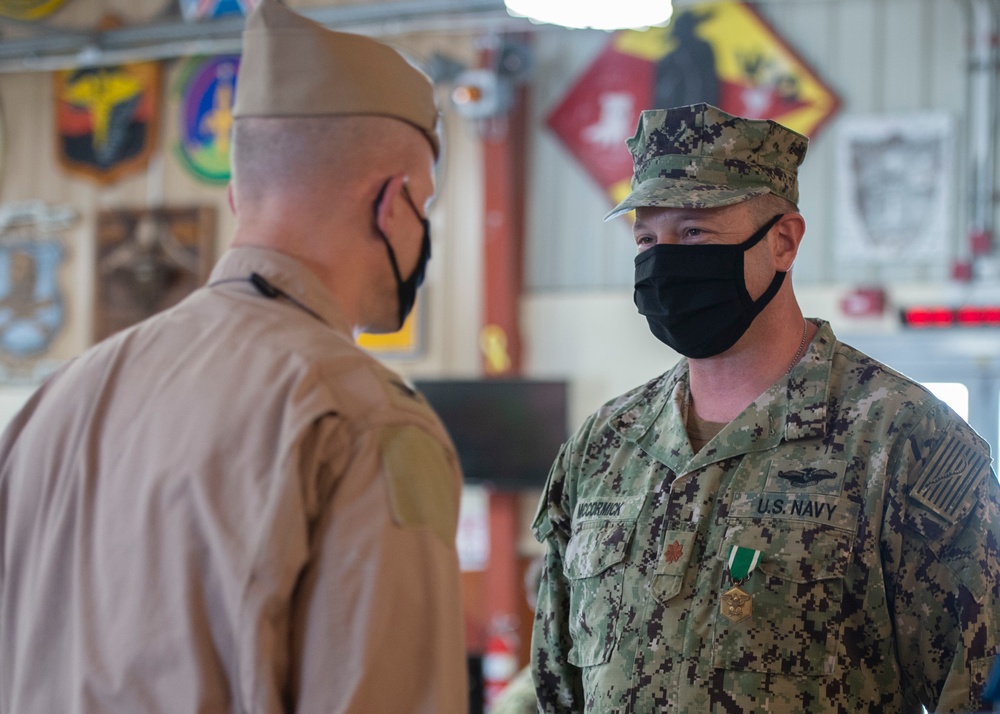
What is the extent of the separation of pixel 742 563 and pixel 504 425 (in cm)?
490

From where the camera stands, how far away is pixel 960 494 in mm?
1831

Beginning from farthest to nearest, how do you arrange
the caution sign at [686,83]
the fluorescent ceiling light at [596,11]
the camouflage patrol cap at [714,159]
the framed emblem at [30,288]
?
the framed emblem at [30,288]
the caution sign at [686,83]
the fluorescent ceiling light at [596,11]
the camouflage patrol cap at [714,159]

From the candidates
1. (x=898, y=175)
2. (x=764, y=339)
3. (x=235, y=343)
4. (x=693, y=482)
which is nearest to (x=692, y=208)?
(x=764, y=339)

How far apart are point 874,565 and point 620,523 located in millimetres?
475

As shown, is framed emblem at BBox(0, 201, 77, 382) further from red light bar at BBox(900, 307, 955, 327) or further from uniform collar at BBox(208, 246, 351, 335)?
uniform collar at BBox(208, 246, 351, 335)

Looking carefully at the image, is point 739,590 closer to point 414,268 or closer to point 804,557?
point 804,557

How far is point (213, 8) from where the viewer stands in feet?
25.9

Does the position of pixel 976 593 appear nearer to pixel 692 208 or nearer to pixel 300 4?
pixel 692 208

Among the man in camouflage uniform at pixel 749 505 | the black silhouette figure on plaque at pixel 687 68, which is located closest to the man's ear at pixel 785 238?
the man in camouflage uniform at pixel 749 505

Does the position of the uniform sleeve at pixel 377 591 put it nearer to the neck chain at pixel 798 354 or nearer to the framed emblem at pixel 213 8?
the neck chain at pixel 798 354

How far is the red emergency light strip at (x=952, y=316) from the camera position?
5820 millimetres

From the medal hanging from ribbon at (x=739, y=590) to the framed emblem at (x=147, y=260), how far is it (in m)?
6.42

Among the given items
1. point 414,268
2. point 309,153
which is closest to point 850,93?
point 414,268

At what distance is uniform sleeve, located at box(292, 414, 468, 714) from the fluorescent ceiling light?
2.45 metres
